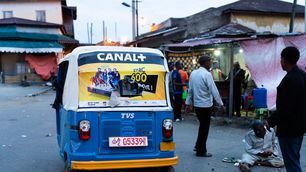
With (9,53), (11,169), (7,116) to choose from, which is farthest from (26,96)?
(11,169)

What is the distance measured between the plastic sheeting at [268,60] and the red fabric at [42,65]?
957 inches

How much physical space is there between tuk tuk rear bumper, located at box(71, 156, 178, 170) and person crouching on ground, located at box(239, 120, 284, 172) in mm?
2032

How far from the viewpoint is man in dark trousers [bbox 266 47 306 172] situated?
204 inches

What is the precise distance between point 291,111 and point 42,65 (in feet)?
103

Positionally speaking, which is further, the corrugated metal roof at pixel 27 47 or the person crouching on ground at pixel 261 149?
the corrugated metal roof at pixel 27 47

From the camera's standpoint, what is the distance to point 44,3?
42938mm

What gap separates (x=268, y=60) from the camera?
1237 cm

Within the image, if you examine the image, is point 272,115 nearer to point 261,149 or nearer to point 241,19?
point 261,149

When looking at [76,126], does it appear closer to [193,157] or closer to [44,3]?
[193,157]

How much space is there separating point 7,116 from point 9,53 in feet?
67.3

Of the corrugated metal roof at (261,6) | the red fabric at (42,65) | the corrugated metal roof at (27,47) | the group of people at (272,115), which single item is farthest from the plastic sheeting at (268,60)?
the red fabric at (42,65)

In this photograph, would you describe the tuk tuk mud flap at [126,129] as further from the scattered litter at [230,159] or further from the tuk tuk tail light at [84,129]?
the scattered litter at [230,159]

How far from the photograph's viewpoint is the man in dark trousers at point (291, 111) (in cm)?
517

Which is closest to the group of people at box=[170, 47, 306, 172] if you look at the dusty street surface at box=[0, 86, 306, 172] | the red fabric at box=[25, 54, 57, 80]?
the dusty street surface at box=[0, 86, 306, 172]
